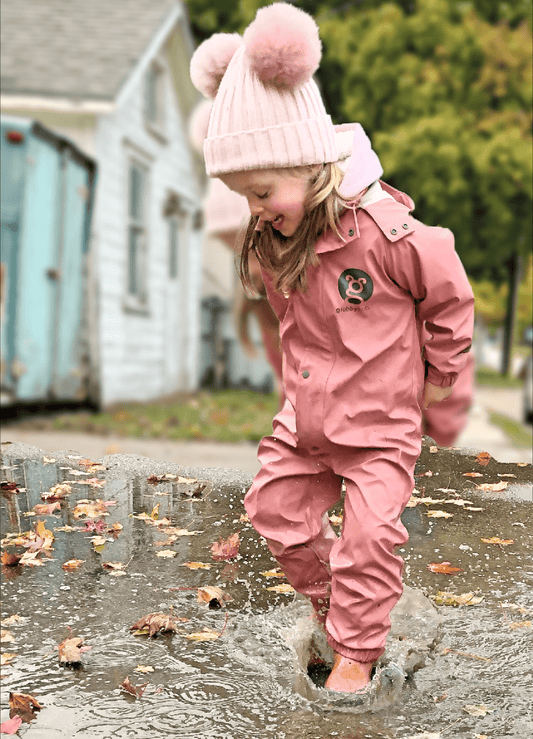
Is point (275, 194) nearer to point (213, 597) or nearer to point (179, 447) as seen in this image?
point (213, 597)

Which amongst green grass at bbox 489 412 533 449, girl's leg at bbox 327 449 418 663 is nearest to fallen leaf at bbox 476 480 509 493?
girl's leg at bbox 327 449 418 663

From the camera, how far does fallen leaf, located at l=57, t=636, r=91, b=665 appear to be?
2.69 metres

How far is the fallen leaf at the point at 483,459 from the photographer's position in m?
6.04

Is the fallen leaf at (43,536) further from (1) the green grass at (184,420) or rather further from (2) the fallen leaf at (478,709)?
(1) the green grass at (184,420)

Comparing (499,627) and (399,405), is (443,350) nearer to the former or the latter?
(399,405)

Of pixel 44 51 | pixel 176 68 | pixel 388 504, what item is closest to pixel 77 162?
pixel 44 51

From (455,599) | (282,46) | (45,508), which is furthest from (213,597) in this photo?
(282,46)

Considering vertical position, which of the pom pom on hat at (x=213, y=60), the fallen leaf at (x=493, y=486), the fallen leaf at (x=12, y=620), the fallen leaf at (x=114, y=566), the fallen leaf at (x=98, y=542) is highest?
the pom pom on hat at (x=213, y=60)

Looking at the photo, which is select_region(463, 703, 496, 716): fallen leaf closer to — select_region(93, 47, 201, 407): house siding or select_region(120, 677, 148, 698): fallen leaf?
select_region(120, 677, 148, 698): fallen leaf

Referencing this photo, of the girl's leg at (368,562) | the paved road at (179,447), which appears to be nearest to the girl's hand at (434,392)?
the girl's leg at (368,562)

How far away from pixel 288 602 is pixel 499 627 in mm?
763

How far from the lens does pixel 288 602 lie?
130 inches

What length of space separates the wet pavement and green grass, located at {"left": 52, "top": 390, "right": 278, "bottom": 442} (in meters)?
3.68

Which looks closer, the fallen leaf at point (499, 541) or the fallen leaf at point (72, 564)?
the fallen leaf at point (72, 564)
